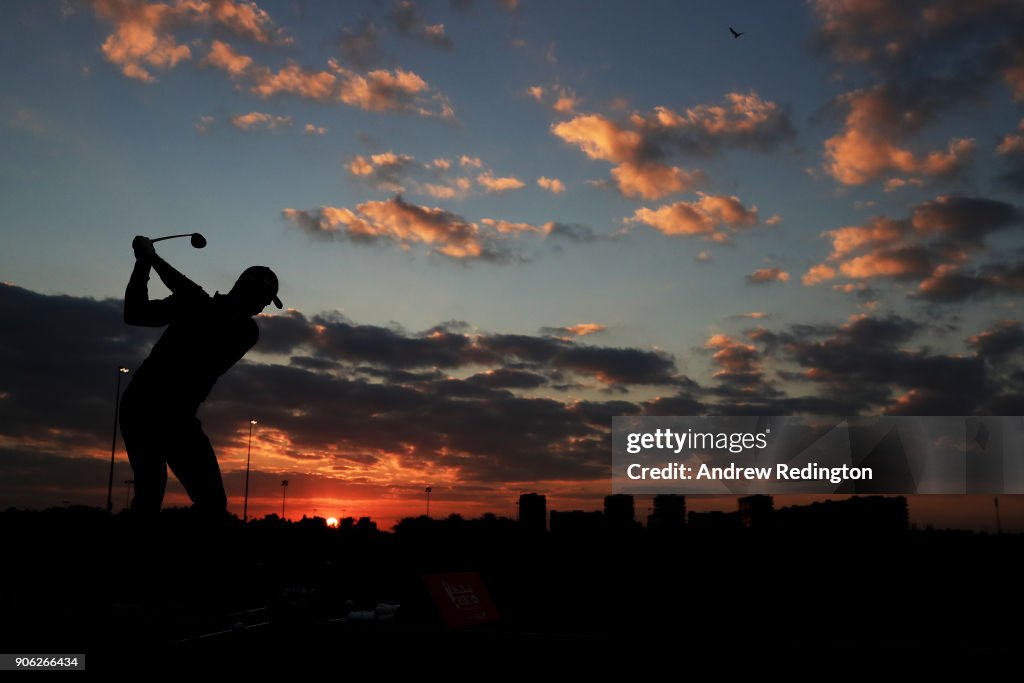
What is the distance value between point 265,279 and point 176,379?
3.87 ft

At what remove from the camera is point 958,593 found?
106ft

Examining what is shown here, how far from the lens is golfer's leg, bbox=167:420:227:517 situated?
6800mm

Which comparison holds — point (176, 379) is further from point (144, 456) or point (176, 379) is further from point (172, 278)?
point (172, 278)

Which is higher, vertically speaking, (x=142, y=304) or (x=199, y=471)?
(x=142, y=304)

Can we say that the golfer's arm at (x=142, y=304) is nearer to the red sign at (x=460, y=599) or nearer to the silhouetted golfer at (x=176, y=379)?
the silhouetted golfer at (x=176, y=379)

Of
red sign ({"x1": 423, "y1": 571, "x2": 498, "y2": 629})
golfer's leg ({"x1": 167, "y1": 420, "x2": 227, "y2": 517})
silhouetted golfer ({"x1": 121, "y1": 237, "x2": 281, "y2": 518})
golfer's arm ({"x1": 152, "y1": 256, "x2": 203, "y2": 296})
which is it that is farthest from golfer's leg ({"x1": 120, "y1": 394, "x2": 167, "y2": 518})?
red sign ({"x1": 423, "y1": 571, "x2": 498, "y2": 629})

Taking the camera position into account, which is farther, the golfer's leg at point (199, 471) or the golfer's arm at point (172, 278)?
the golfer's arm at point (172, 278)

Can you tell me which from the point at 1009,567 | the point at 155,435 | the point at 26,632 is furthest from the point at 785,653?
the point at 1009,567

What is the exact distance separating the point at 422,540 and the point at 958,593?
992 inches

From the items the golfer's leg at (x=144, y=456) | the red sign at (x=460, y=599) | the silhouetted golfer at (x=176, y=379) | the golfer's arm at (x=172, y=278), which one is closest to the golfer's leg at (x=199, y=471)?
the silhouetted golfer at (x=176, y=379)

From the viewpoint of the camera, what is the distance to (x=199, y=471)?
689cm

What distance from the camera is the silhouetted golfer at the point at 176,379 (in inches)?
263

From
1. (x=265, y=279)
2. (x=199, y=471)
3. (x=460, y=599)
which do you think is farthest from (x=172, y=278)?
(x=460, y=599)

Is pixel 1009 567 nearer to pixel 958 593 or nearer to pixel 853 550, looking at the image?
pixel 853 550
